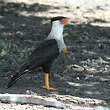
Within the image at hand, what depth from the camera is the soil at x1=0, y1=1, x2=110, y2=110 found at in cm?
776

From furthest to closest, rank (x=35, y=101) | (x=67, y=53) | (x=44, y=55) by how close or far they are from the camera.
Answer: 1. (x=67, y=53)
2. (x=44, y=55)
3. (x=35, y=101)

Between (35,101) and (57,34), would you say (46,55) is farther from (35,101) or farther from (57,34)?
(35,101)

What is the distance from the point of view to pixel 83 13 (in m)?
15.9

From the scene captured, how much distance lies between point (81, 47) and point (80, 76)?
258 centimetres

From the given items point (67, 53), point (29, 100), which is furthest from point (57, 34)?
point (67, 53)

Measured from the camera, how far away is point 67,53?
10.8m

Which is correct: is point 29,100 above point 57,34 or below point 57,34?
below

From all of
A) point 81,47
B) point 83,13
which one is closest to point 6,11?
point 83,13

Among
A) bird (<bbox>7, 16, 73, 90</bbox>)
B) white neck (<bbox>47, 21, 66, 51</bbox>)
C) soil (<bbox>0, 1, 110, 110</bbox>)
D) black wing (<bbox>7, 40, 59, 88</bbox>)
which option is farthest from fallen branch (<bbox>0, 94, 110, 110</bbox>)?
white neck (<bbox>47, 21, 66, 51</bbox>)

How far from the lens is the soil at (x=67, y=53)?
25.5 ft

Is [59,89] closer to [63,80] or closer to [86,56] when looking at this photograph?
[63,80]

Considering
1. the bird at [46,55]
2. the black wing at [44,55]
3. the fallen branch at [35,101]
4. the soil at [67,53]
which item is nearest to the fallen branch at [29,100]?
the fallen branch at [35,101]

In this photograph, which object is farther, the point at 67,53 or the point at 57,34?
the point at 67,53

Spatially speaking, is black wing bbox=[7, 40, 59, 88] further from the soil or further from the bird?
the soil
